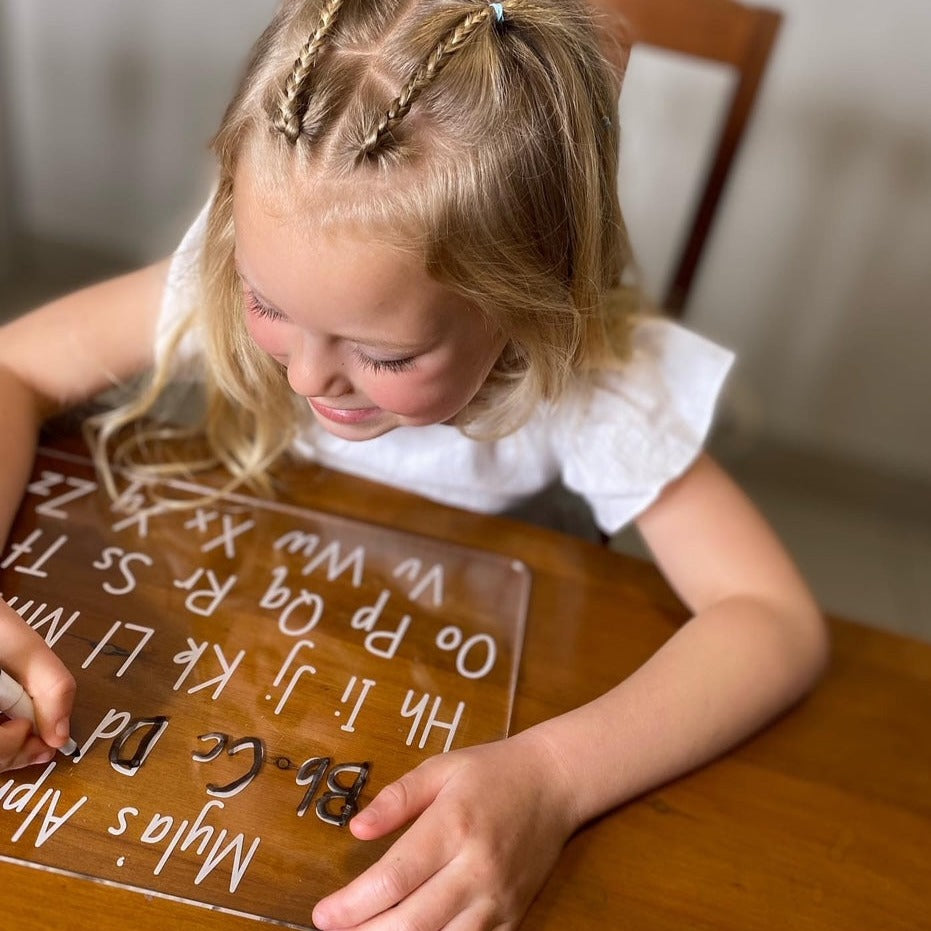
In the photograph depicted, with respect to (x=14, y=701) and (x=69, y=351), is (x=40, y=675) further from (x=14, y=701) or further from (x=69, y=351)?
(x=69, y=351)

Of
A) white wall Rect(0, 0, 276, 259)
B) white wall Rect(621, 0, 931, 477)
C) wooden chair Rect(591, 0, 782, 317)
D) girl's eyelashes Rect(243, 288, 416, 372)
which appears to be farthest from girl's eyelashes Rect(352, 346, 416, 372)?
white wall Rect(0, 0, 276, 259)

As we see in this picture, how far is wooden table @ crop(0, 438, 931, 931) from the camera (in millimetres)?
533

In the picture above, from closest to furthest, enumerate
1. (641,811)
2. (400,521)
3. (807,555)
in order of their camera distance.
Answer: (641,811), (400,521), (807,555)

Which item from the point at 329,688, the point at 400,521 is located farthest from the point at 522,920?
the point at 400,521

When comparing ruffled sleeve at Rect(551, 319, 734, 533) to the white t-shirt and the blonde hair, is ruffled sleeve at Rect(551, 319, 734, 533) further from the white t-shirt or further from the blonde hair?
the blonde hair

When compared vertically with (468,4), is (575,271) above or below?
below

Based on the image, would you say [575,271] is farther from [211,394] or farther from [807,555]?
[807,555]

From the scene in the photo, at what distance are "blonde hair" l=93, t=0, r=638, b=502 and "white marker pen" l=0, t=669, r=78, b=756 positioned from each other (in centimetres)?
28

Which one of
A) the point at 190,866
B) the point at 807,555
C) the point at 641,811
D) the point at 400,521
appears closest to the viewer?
the point at 190,866

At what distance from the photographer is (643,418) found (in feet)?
2.49

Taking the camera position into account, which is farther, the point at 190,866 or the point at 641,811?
the point at 641,811

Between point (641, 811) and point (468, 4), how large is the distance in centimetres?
46

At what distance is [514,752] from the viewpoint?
57 cm

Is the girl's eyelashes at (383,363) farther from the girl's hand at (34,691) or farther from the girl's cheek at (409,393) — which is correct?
the girl's hand at (34,691)
